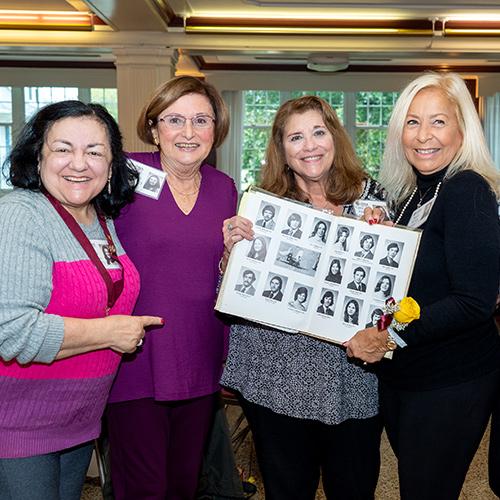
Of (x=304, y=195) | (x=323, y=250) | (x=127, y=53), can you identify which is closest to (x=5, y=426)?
(x=323, y=250)

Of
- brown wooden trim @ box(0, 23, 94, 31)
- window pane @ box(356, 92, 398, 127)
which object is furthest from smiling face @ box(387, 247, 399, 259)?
window pane @ box(356, 92, 398, 127)

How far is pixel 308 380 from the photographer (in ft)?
6.19

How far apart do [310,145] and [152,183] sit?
19.6 inches

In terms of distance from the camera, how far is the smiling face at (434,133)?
5.70 ft

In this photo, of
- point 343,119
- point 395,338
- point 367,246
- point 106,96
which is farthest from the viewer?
point 106,96

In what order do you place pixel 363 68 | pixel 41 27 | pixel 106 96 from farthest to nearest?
pixel 106 96 → pixel 363 68 → pixel 41 27

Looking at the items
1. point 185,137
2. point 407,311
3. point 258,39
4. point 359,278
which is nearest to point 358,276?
point 359,278

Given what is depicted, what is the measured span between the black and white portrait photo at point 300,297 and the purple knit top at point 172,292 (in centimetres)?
29

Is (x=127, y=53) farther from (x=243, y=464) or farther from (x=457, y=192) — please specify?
(x=457, y=192)

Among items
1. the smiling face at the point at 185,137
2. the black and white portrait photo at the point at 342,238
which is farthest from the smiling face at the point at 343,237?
the smiling face at the point at 185,137

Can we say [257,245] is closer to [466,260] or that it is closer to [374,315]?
[374,315]

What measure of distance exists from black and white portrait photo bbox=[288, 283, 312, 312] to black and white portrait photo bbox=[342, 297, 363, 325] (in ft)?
0.37

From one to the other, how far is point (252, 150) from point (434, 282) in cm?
1131

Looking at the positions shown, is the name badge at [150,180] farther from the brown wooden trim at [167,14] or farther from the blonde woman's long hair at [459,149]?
the brown wooden trim at [167,14]
